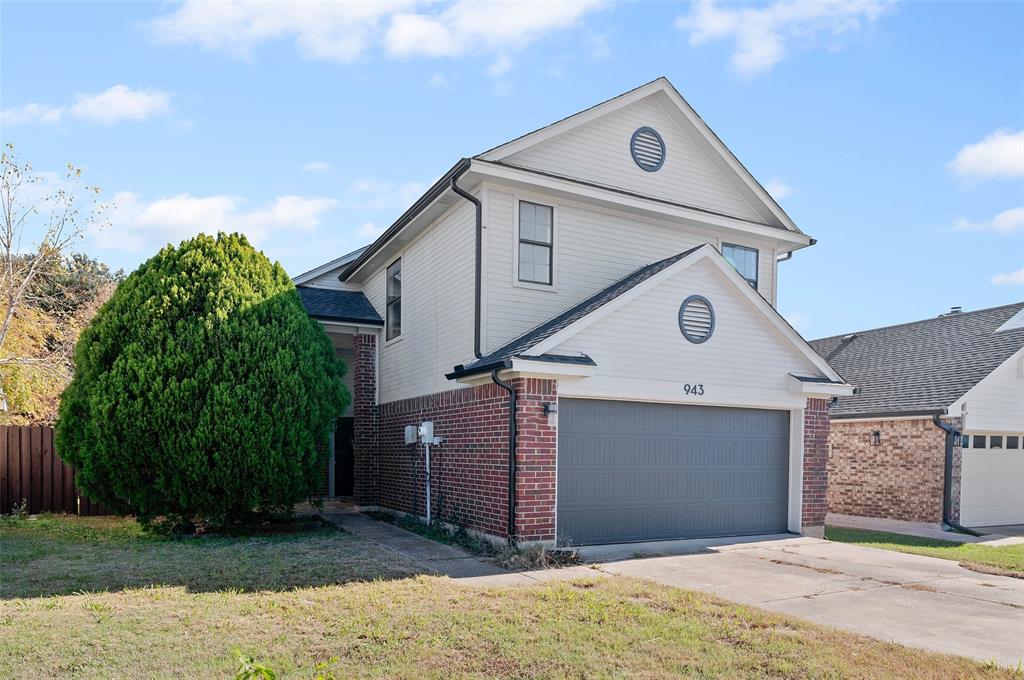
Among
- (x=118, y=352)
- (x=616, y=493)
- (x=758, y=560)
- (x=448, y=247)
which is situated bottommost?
(x=758, y=560)

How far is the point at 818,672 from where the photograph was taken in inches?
208

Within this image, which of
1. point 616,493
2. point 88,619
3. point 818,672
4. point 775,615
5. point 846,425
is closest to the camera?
point 818,672

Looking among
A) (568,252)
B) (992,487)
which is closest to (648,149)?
(568,252)

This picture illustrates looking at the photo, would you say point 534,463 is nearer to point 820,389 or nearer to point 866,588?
point 866,588

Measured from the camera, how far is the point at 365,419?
1547 centimetres

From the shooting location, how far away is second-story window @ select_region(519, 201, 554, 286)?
1176 cm

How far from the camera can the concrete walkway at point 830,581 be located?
6.64 meters

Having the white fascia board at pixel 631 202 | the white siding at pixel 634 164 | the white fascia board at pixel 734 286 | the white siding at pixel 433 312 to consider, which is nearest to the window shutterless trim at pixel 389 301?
the white siding at pixel 433 312

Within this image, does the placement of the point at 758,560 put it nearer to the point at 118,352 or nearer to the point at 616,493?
the point at 616,493

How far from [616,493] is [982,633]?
513cm

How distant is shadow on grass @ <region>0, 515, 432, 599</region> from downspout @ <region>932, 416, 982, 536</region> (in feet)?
38.7

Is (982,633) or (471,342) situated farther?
(471,342)

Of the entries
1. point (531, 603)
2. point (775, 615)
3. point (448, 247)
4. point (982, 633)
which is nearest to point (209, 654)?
point (531, 603)

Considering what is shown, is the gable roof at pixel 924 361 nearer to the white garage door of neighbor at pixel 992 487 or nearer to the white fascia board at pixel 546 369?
the white garage door of neighbor at pixel 992 487
